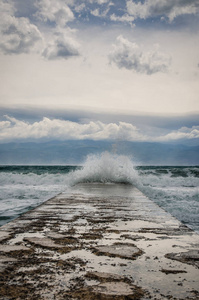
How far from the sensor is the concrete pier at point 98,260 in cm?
116

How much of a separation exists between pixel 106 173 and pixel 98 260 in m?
9.19

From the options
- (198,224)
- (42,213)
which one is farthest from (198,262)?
(198,224)

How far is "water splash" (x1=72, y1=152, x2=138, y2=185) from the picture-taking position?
1057 cm

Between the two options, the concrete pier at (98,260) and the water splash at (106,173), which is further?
the water splash at (106,173)

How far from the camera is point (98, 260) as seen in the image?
61.5 inches

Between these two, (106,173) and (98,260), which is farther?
(106,173)

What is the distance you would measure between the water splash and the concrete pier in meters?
7.81

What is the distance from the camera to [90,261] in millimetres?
1540

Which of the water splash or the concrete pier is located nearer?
the concrete pier

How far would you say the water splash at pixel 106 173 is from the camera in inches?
416

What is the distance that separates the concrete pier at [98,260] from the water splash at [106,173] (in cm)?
781

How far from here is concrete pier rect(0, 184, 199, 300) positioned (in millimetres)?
1157

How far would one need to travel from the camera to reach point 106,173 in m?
10.7

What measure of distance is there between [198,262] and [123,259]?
47 cm
